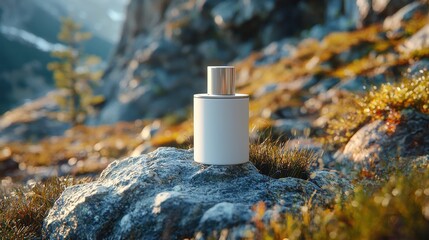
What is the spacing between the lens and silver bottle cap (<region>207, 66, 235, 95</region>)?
4.20 metres

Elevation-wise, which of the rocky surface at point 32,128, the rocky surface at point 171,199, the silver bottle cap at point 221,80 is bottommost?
the rocky surface at point 32,128

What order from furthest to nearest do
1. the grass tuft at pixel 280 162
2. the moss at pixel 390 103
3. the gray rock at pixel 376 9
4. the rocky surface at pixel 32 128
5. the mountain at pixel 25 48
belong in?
the mountain at pixel 25 48, the rocky surface at pixel 32 128, the gray rock at pixel 376 9, the moss at pixel 390 103, the grass tuft at pixel 280 162

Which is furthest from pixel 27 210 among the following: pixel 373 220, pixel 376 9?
pixel 376 9

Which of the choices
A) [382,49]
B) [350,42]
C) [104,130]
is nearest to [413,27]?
[382,49]

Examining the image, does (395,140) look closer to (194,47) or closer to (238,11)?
(238,11)

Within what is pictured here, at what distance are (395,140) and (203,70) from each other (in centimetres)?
3322

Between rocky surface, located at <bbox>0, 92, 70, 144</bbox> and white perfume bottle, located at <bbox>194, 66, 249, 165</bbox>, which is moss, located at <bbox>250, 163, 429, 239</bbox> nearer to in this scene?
white perfume bottle, located at <bbox>194, 66, 249, 165</bbox>

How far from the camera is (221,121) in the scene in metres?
4.16

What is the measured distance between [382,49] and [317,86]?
2817 mm

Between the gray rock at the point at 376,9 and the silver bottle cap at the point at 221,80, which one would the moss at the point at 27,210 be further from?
the gray rock at the point at 376,9

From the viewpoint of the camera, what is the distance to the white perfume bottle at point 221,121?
415 centimetres

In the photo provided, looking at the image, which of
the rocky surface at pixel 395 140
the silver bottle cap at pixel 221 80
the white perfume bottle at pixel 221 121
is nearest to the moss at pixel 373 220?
the white perfume bottle at pixel 221 121

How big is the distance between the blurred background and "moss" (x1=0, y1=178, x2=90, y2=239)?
2.02m

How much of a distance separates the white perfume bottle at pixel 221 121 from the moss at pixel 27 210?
6.54 ft
